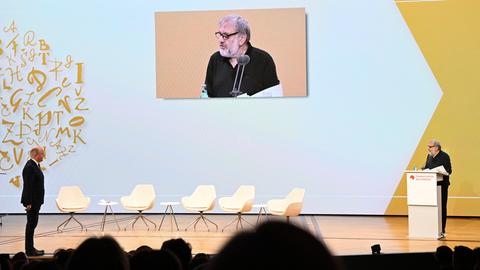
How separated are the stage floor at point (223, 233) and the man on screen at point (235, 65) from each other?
2.45 metres

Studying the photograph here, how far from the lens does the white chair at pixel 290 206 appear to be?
10.1m

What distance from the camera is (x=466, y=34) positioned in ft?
39.1

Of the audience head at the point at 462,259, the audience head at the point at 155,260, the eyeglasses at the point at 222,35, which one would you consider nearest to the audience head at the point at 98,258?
the audience head at the point at 155,260

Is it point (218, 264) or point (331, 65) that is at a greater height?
point (331, 65)

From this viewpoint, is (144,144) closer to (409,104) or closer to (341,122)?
(341,122)

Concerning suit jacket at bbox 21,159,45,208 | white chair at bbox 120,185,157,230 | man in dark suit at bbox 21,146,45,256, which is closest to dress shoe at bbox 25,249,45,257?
man in dark suit at bbox 21,146,45,256

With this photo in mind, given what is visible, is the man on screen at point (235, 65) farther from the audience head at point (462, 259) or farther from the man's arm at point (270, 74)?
the audience head at point (462, 259)

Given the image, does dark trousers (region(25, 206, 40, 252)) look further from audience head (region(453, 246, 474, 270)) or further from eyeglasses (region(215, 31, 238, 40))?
audience head (region(453, 246, 474, 270))

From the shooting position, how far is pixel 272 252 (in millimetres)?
949

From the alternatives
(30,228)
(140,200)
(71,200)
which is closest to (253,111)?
(140,200)

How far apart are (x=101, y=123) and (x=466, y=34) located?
23.4ft

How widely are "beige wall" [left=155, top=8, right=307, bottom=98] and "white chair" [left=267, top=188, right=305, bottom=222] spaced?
2607mm

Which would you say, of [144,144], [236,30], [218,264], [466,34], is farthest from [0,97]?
[218,264]

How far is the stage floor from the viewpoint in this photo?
8.77 m
